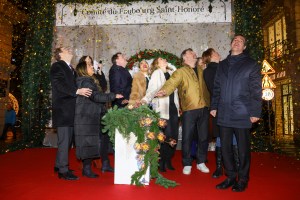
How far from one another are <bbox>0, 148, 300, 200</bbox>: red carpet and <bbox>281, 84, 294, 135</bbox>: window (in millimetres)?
10142

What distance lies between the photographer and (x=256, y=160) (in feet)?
19.9

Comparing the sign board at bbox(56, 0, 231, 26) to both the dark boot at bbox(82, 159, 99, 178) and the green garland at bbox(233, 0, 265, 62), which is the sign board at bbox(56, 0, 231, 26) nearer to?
the green garland at bbox(233, 0, 265, 62)

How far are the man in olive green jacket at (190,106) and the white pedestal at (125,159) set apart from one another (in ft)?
3.57

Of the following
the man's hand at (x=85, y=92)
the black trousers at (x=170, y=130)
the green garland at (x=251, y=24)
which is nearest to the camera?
the man's hand at (x=85, y=92)

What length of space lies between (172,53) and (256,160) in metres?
3.73

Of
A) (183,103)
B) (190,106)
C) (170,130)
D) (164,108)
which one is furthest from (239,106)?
(170,130)

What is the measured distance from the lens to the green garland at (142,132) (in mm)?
3689

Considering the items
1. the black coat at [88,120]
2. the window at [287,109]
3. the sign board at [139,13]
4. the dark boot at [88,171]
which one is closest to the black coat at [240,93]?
the black coat at [88,120]

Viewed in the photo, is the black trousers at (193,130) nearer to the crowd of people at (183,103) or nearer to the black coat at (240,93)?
the crowd of people at (183,103)

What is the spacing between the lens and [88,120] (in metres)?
4.18

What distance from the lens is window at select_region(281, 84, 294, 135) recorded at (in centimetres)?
1457

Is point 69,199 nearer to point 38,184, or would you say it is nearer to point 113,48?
point 38,184

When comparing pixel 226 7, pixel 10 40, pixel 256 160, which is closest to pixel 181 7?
pixel 226 7

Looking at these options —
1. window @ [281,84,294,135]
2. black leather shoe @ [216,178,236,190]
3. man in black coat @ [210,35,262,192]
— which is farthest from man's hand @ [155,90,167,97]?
window @ [281,84,294,135]
